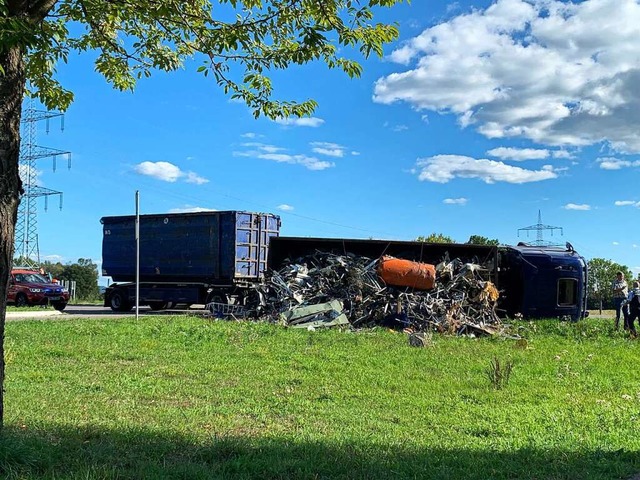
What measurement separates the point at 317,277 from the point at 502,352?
6908mm

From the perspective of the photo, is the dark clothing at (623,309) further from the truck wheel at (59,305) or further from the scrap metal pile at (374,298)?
the truck wheel at (59,305)

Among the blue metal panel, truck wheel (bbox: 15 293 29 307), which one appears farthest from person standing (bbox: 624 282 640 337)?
truck wheel (bbox: 15 293 29 307)

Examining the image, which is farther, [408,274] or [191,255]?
[191,255]

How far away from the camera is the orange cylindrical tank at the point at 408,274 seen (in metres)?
17.7

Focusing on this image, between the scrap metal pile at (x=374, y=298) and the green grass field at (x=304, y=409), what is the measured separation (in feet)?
10.5

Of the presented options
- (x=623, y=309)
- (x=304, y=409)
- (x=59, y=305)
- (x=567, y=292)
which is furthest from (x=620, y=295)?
(x=59, y=305)

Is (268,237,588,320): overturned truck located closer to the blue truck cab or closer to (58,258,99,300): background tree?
the blue truck cab

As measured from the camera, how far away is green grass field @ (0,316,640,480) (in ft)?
15.9

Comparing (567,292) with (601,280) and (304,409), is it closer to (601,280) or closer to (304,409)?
(304,409)

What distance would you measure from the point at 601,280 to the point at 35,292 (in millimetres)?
58307

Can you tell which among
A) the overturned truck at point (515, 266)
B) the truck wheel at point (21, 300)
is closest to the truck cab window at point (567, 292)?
the overturned truck at point (515, 266)

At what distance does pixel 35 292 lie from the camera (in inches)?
1032

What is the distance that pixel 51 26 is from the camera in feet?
21.0

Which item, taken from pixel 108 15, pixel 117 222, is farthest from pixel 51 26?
pixel 117 222
